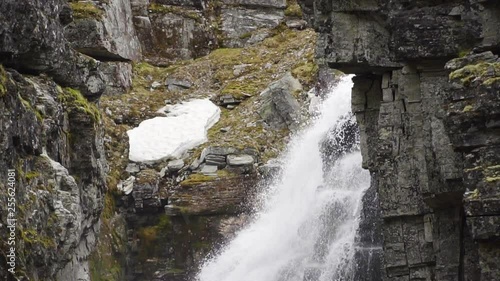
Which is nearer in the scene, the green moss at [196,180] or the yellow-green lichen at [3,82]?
the yellow-green lichen at [3,82]

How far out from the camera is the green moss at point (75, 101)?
1176 inches

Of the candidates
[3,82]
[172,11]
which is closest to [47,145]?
[3,82]

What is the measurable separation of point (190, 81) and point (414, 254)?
86.4 feet

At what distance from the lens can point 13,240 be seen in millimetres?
→ 22891

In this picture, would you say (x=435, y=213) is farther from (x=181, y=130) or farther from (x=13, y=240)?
(x=181, y=130)

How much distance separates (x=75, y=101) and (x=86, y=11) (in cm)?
1520

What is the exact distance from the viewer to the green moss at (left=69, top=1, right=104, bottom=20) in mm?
44047

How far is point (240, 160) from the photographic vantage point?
4138 cm

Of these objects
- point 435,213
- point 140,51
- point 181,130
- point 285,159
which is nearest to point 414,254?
point 435,213

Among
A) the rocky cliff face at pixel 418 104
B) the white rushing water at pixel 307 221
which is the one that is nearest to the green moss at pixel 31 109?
the rocky cliff face at pixel 418 104

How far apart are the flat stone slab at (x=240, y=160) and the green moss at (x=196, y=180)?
120 cm

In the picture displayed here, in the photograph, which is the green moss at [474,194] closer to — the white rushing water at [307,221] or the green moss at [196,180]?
the white rushing water at [307,221]

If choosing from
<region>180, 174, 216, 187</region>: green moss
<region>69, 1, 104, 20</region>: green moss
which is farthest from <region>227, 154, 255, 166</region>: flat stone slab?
<region>69, 1, 104, 20</region>: green moss

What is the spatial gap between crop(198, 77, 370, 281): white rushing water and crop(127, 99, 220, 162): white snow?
4241mm
